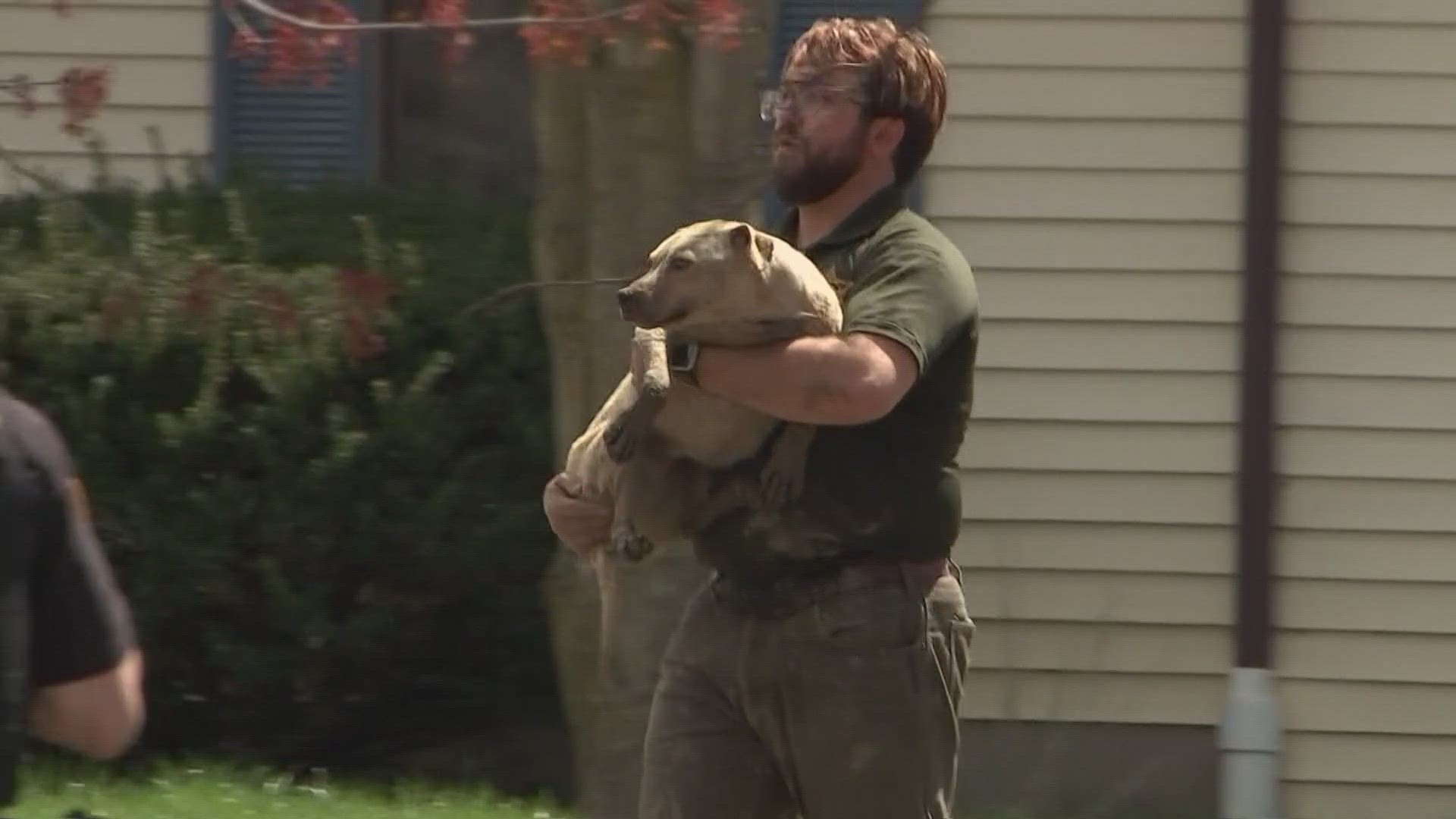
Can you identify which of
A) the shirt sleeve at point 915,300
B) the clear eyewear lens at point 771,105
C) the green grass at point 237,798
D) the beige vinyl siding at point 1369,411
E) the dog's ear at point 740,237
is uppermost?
the clear eyewear lens at point 771,105

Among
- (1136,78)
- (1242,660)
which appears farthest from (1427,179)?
(1242,660)

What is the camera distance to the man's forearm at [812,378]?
3.60 m

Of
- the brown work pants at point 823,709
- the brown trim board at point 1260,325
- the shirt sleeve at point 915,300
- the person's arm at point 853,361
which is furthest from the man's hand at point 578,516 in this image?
the brown trim board at point 1260,325

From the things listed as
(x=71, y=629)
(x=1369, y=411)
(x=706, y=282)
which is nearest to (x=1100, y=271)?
(x=1369, y=411)

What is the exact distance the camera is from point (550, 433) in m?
6.93

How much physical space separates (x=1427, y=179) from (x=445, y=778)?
327 cm

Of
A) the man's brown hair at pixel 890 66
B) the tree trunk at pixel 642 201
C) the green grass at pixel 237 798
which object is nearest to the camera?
the man's brown hair at pixel 890 66

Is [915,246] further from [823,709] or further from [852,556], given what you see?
[823,709]

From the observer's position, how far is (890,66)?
3912 millimetres

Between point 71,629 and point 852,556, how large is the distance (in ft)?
4.38

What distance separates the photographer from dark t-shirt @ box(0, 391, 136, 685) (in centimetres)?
279

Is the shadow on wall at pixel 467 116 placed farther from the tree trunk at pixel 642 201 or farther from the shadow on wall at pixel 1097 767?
the tree trunk at pixel 642 201

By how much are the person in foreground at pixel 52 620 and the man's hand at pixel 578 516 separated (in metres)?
1.08

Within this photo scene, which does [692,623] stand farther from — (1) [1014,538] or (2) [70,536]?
(1) [1014,538]
